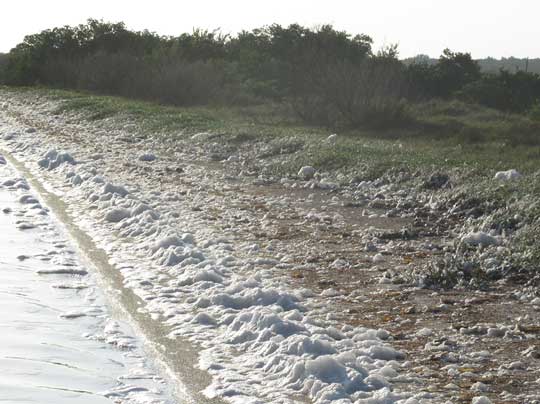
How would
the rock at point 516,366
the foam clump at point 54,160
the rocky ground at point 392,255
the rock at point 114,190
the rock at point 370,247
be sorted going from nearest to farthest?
the rock at point 516,366 → the rocky ground at point 392,255 → the rock at point 370,247 → the rock at point 114,190 → the foam clump at point 54,160

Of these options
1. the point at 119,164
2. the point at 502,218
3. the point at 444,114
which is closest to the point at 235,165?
the point at 119,164

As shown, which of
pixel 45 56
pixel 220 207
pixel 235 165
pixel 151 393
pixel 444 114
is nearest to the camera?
pixel 151 393

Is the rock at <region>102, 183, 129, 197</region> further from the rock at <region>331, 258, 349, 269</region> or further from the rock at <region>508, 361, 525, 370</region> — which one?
the rock at <region>508, 361, 525, 370</region>

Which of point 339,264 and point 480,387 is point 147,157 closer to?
point 339,264

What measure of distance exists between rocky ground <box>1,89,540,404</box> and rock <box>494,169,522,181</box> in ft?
0.15

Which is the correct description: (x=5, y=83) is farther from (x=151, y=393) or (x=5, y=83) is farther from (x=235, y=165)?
(x=151, y=393)

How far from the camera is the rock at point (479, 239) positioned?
27.8 ft

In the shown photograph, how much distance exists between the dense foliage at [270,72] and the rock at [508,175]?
9.76 metres

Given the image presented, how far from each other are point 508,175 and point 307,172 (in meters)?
3.56

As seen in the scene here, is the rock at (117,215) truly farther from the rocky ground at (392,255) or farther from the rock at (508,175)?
the rock at (508,175)

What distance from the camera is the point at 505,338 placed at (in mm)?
6094

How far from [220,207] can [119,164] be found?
4600 millimetres

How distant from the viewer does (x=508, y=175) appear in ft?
35.2

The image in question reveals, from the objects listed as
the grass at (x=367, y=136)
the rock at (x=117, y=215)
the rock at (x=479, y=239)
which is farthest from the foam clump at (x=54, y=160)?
the rock at (x=479, y=239)
